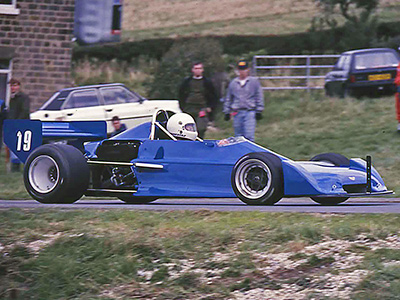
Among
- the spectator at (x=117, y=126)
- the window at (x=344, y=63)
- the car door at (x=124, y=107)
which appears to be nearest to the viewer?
the spectator at (x=117, y=126)

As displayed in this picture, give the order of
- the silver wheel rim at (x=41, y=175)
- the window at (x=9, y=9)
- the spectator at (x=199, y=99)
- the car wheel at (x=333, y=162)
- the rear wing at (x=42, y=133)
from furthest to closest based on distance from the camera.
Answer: the window at (x=9, y=9) → the spectator at (x=199, y=99) → the rear wing at (x=42, y=133) → the car wheel at (x=333, y=162) → the silver wheel rim at (x=41, y=175)

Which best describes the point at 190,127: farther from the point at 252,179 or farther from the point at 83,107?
the point at 83,107

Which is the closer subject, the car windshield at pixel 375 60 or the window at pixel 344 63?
the car windshield at pixel 375 60

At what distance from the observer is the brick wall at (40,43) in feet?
76.1

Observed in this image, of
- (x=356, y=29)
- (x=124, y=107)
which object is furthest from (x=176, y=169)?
(x=356, y=29)

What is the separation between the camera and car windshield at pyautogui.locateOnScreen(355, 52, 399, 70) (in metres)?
22.8

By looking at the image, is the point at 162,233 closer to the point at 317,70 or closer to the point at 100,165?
the point at 100,165

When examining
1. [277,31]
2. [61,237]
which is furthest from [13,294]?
[277,31]

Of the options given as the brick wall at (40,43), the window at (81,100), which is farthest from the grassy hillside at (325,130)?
the brick wall at (40,43)

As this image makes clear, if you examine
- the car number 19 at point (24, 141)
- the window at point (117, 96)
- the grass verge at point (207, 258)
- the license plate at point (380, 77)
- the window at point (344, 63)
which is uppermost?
the window at point (344, 63)

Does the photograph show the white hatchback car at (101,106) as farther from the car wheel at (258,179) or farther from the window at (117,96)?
the car wheel at (258,179)

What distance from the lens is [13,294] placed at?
23.7 feet

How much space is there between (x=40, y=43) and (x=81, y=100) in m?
5.49

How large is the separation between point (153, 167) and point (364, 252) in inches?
132
